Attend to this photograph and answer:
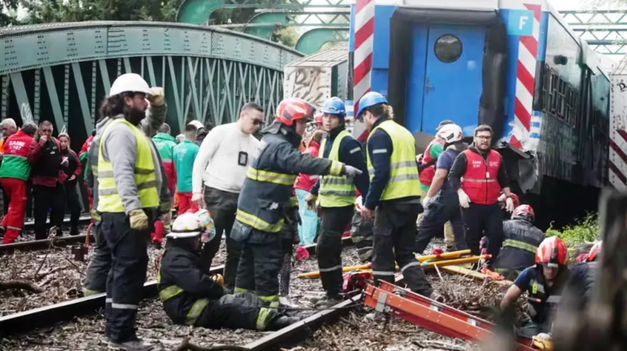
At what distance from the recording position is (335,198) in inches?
326

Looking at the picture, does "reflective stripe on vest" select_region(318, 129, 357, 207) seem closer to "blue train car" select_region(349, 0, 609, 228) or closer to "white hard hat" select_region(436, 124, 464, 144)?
"white hard hat" select_region(436, 124, 464, 144)

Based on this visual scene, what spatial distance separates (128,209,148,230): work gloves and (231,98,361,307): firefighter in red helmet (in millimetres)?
1399

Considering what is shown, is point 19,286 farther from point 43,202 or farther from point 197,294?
point 43,202

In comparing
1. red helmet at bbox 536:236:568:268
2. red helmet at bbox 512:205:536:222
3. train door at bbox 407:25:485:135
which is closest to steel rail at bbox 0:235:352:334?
red helmet at bbox 536:236:568:268

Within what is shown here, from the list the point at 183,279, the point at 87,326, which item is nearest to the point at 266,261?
the point at 183,279

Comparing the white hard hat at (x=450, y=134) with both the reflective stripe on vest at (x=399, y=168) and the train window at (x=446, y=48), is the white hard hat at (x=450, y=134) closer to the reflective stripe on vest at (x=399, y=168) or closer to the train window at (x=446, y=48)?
the train window at (x=446, y=48)

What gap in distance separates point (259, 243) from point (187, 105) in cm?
1634

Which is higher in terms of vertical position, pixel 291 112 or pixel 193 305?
pixel 291 112

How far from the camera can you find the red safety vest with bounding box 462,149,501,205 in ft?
32.4

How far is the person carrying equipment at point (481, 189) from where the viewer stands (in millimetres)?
9852

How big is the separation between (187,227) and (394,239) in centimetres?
187

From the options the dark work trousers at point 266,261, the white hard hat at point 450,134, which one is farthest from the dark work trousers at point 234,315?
the white hard hat at point 450,134

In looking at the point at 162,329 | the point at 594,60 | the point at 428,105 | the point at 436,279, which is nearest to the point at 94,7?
the point at 594,60

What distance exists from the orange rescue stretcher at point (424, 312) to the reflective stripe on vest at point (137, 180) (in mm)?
1731
